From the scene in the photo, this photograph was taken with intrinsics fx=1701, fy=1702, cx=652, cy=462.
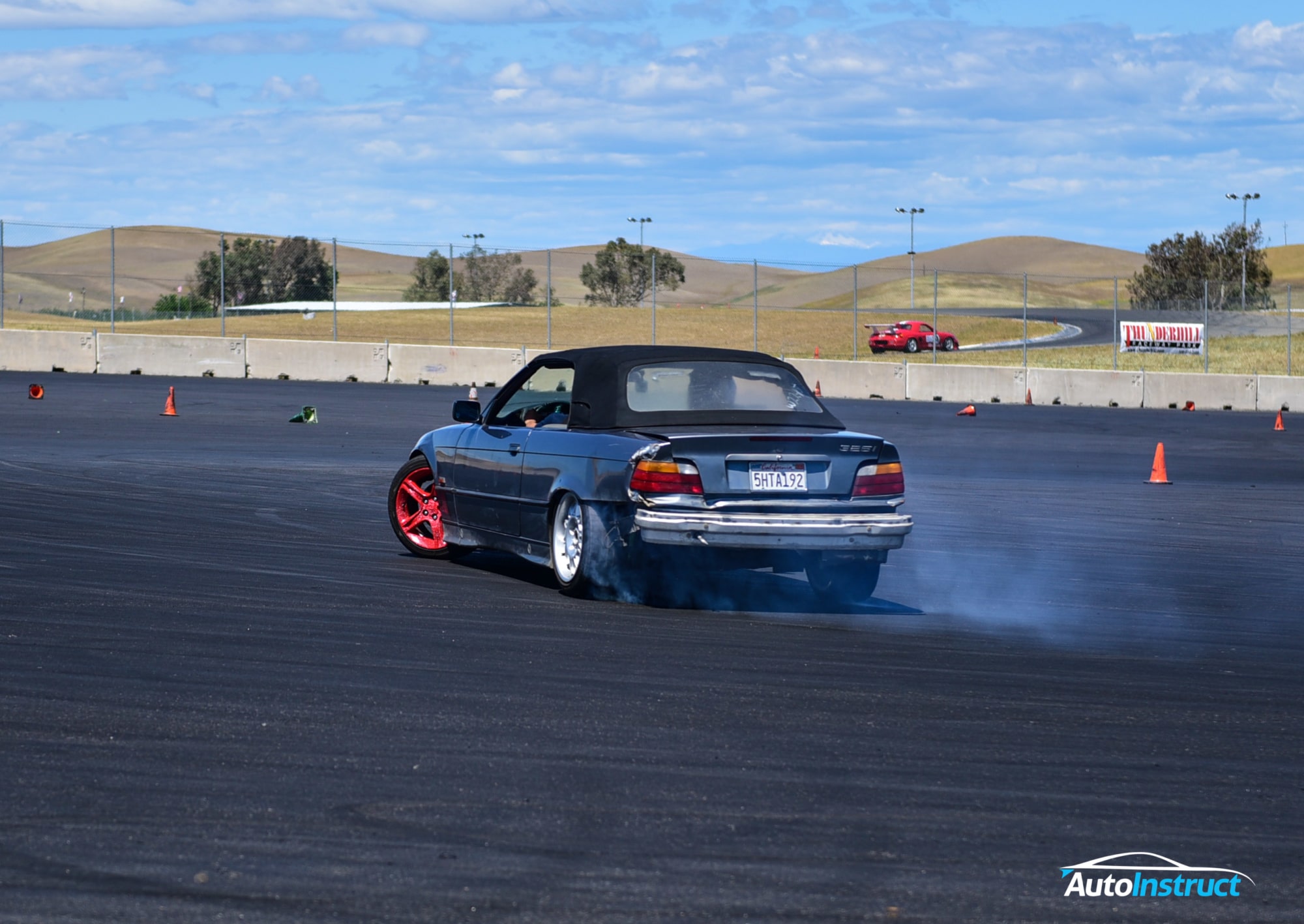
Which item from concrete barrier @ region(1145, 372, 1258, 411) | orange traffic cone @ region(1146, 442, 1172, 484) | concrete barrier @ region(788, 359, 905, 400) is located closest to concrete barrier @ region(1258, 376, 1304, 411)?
concrete barrier @ region(1145, 372, 1258, 411)

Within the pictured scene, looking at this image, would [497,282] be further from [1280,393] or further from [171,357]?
[1280,393]

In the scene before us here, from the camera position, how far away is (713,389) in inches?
402

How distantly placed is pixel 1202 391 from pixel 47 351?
26.5 metres

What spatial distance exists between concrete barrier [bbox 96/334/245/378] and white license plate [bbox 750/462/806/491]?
3187 cm

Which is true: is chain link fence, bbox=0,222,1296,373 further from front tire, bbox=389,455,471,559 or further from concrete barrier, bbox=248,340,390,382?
front tire, bbox=389,455,471,559

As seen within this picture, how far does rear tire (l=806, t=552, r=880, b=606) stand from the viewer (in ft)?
32.1

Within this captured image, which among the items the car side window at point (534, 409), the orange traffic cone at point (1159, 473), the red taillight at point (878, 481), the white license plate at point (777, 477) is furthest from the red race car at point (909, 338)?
the white license plate at point (777, 477)

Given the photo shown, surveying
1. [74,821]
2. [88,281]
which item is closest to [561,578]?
[74,821]

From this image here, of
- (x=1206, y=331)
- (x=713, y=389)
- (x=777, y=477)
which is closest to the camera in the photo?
(x=777, y=477)

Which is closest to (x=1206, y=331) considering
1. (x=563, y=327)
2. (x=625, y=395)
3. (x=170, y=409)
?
(x=170, y=409)

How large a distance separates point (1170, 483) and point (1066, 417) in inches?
567

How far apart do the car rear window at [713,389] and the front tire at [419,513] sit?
214 cm

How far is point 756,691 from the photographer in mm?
7172

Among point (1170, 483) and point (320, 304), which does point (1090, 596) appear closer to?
point (1170, 483)
